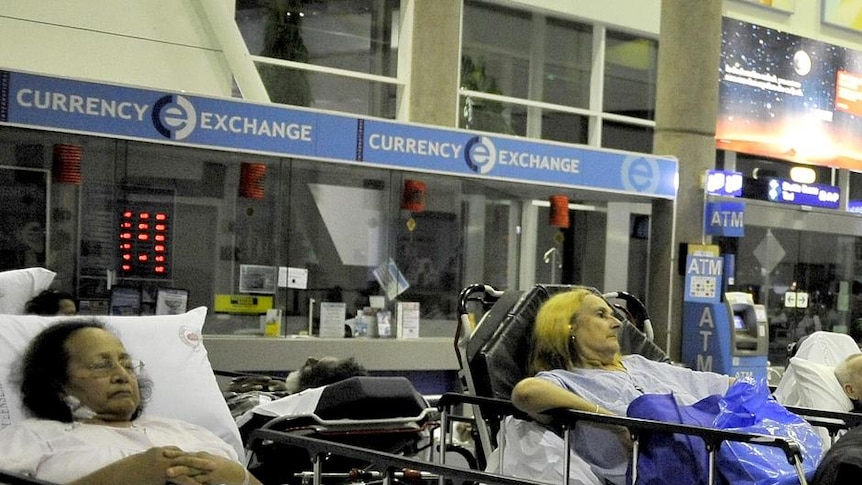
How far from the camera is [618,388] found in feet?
15.9

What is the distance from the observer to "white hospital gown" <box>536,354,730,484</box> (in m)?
4.46

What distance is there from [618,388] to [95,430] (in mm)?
2200

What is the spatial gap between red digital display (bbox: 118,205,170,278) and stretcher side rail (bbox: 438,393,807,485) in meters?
5.32

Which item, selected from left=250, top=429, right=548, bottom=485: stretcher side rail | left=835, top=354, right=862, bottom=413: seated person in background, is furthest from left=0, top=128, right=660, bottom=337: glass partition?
left=250, top=429, right=548, bottom=485: stretcher side rail

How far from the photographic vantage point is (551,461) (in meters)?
4.55

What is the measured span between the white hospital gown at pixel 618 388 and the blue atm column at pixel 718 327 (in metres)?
7.92

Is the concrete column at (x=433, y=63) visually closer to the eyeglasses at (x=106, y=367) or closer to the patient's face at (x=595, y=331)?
the patient's face at (x=595, y=331)

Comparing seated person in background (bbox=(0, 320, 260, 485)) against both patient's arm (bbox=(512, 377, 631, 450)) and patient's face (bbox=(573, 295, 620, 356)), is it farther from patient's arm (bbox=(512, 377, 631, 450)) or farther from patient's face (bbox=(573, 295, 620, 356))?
patient's face (bbox=(573, 295, 620, 356))

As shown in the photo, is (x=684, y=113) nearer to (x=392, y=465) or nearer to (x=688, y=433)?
(x=688, y=433)

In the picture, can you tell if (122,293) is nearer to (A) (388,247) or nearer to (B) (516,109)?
(A) (388,247)

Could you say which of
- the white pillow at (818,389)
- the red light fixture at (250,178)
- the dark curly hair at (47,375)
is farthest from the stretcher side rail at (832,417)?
the red light fixture at (250,178)

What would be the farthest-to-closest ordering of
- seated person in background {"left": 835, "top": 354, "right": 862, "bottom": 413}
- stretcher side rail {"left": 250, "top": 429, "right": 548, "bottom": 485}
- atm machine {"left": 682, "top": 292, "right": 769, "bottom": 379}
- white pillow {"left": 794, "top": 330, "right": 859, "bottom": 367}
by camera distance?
atm machine {"left": 682, "top": 292, "right": 769, "bottom": 379} → white pillow {"left": 794, "top": 330, "right": 859, "bottom": 367} → seated person in background {"left": 835, "top": 354, "right": 862, "bottom": 413} → stretcher side rail {"left": 250, "top": 429, "right": 548, "bottom": 485}

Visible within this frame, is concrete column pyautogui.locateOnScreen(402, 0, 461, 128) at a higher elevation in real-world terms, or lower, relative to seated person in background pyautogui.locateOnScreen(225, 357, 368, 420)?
higher

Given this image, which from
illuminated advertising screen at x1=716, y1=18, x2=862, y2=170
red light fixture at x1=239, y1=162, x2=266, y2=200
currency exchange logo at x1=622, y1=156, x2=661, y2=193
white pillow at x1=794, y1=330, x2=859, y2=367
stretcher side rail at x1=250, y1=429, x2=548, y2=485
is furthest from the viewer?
illuminated advertising screen at x1=716, y1=18, x2=862, y2=170
